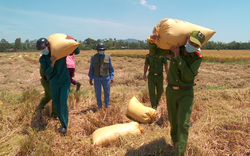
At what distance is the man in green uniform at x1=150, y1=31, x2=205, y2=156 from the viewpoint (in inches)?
88.0

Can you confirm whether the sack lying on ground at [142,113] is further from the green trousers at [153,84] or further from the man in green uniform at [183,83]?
the man in green uniform at [183,83]

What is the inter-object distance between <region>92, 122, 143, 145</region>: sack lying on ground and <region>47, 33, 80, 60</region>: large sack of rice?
166 cm

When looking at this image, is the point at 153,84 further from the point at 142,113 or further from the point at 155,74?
the point at 142,113

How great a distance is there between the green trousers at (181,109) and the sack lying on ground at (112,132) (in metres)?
0.86

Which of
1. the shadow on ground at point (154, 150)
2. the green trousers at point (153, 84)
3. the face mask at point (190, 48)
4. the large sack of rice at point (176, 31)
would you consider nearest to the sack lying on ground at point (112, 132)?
the shadow on ground at point (154, 150)

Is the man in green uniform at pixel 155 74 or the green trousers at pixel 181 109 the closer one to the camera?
the green trousers at pixel 181 109

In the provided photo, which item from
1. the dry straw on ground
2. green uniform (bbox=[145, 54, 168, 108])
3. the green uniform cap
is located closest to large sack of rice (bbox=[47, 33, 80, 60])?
the dry straw on ground

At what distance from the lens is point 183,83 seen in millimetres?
2422

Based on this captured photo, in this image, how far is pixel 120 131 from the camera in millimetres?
3057

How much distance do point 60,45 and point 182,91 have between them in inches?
93.3

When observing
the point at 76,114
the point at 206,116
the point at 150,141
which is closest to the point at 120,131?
the point at 150,141

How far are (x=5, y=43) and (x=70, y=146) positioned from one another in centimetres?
10192

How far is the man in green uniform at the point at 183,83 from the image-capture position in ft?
7.33

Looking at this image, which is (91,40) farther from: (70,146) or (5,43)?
(70,146)
